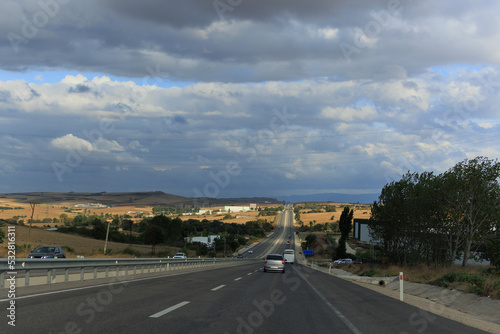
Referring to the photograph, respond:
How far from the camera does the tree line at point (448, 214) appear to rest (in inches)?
1624

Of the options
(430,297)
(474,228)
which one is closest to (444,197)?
(474,228)

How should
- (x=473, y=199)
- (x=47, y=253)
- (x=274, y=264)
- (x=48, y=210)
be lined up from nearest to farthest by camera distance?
(x=47, y=253), (x=274, y=264), (x=473, y=199), (x=48, y=210)

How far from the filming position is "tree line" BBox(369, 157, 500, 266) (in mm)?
41250

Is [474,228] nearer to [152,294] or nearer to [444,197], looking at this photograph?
[444,197]

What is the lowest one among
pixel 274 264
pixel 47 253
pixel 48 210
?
pixel 274 264

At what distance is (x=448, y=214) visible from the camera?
146ft

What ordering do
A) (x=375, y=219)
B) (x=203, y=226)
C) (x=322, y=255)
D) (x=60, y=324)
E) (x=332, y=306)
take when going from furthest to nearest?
1. (x=203, y=226)
2. (x=322, y=255)
3. (x=375, y=219)
4. (x=332, y=306)
5. (x=60, y=324)

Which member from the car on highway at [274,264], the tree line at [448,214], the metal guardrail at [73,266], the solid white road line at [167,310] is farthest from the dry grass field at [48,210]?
the solid white road line at [167,310]

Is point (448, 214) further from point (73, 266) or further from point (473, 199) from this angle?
point (73, 266)

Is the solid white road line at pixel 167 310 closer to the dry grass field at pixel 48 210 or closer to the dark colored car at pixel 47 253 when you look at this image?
the dark colored car at pixel 47 253

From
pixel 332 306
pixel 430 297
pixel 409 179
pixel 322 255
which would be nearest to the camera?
pixel 332 306

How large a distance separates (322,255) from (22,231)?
79474 mm

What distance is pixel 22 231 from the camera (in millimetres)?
81812

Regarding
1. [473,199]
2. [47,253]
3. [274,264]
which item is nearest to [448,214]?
[473,199]
